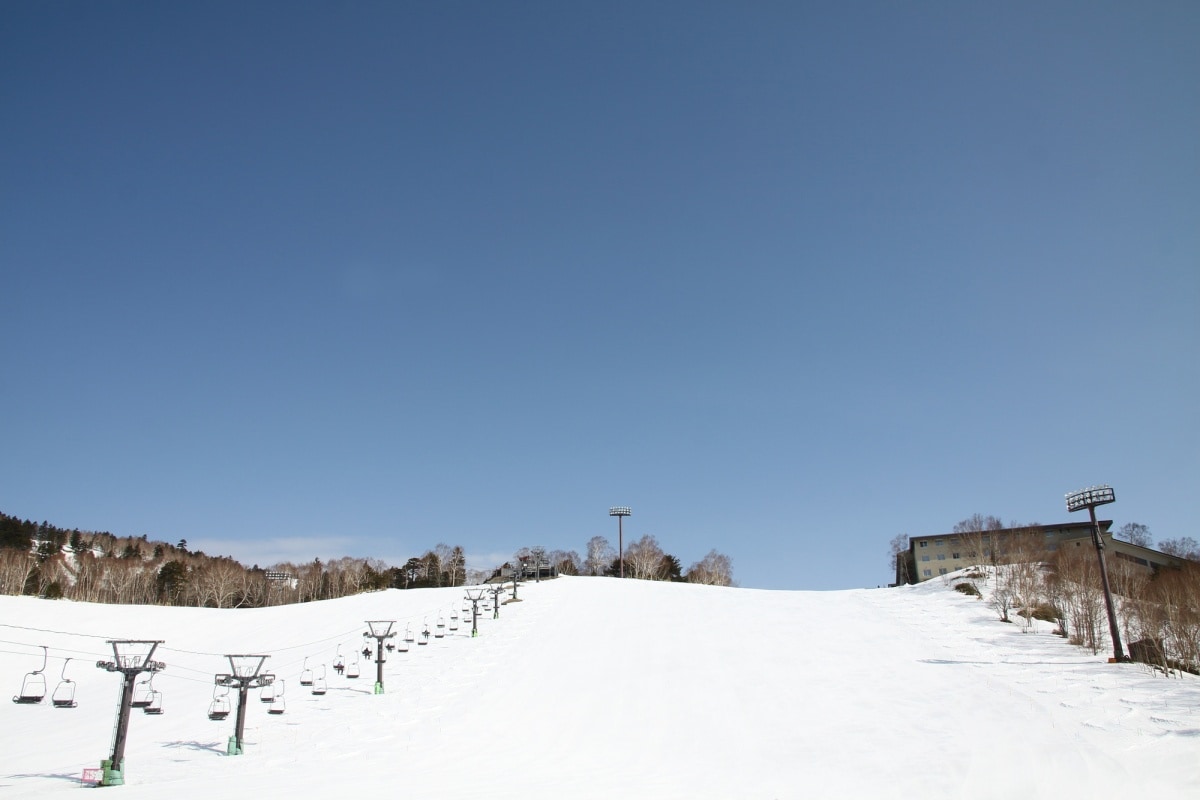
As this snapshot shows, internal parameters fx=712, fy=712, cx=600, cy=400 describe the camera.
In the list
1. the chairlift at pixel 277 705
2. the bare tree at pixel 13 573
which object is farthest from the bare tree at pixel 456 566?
the chairlift at pixel 277 705

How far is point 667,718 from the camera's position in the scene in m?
32.2

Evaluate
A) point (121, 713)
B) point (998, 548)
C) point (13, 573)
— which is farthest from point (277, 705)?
point (13, 573)

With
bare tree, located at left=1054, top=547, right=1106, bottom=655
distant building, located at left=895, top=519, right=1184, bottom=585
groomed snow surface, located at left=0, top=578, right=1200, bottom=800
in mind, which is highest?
distant building, located at left=895, top=519, right=1184, bottom=585

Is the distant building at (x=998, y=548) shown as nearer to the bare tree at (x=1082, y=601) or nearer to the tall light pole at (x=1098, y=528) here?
the bare tree at (x=1082, y=601)

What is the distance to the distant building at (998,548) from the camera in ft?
254

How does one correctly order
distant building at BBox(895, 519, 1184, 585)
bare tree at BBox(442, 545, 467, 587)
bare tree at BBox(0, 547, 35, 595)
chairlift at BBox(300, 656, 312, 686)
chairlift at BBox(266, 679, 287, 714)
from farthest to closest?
bare tree at BBox(442, 545, 467, 587)
bare tree at BBox(0, 547, 35, 595)
distant building at BBox(895, 519, 1184, 585)
chairlift at BBox(300, 656, 312, 686)
chairlift at BBox(266, 679, 287, 714)

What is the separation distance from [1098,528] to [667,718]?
30.9m

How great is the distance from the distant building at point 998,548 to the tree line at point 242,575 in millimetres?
37593

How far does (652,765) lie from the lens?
82.6 feet

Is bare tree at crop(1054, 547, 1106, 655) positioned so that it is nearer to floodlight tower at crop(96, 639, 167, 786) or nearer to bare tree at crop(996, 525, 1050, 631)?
bare tree at crop(996, 525, 1050, 631)

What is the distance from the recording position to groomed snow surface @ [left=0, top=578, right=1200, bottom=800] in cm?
2228

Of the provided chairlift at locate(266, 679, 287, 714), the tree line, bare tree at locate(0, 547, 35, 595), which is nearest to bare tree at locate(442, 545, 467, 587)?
the tree line

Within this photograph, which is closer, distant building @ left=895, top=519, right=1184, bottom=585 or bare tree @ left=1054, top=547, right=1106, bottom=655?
bare tree @ left=1054, top=547, right=1106, bottom=655

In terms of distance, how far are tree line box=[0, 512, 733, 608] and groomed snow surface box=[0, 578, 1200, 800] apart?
165 ft
